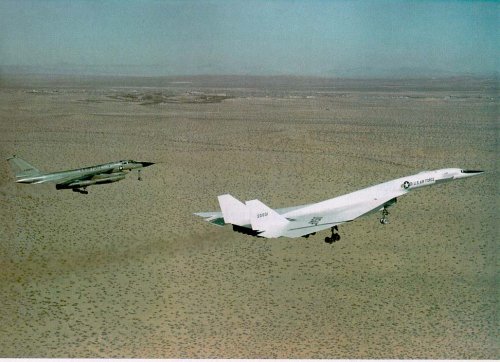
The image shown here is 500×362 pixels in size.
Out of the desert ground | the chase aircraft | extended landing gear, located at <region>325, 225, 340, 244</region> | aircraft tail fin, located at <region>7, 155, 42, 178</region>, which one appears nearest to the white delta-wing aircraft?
extended landing gear, located at <region>325, 225, 340, 244</region>

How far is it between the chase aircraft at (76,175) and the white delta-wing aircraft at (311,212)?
6649 millimetres

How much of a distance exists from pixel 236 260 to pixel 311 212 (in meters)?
3.55

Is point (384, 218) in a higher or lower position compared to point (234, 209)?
lower

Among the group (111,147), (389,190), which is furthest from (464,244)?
(111,147)

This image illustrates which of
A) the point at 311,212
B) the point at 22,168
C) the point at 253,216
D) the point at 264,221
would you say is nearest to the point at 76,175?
the point at 22,168

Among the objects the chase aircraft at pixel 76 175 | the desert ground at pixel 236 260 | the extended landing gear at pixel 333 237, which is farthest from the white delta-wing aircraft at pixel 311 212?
the chase aircraft at pixel 76 175

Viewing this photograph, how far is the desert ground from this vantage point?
1764 cm

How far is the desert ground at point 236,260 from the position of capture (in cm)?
1764

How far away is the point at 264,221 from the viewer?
20125 millimetres

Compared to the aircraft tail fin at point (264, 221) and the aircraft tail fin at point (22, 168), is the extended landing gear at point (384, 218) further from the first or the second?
the aircraft tail fin at point (22, 168)

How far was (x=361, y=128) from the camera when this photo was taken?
150 ft

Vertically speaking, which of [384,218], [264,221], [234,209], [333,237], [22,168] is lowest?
[333,237]

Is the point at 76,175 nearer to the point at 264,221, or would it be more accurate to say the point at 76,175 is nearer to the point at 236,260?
the point at 236,260

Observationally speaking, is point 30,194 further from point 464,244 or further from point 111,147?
point 464,244
